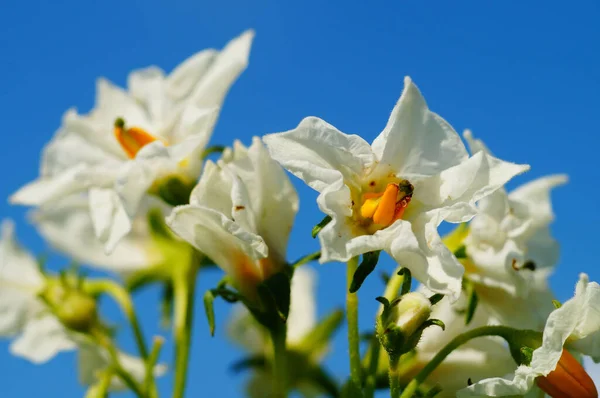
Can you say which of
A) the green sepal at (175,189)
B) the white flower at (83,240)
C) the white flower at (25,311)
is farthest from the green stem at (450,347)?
the white flower at (83,240)

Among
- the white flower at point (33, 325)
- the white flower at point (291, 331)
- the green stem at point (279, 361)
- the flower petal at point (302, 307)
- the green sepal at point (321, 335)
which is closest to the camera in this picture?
the green stem at point (279, 361)

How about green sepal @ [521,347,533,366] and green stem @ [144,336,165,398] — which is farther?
green stem @ [144,336,165,398]

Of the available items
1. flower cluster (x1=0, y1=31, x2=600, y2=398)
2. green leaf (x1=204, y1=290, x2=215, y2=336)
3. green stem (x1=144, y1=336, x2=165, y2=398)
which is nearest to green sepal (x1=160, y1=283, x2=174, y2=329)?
flower cluster (x1=0, y1=31, x2=600, y2=398)

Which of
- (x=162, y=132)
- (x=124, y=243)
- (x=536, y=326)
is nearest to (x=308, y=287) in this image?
(x=124, y=243)

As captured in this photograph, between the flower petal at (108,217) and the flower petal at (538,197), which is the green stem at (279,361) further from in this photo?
the flower petal at (538,197)

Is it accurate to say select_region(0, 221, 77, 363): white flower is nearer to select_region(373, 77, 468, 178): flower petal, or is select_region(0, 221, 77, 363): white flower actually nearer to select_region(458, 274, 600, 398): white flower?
select_region(373, 77, 468, 178): flower petal

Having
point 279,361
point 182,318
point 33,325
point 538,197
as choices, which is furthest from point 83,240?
point 538,197
